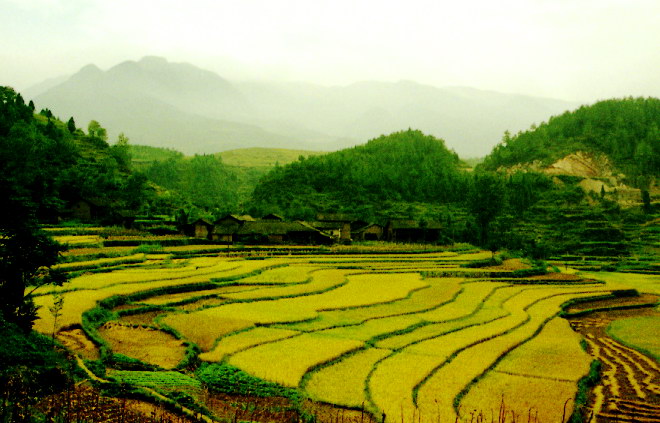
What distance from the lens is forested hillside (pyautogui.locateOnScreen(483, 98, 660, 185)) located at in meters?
121

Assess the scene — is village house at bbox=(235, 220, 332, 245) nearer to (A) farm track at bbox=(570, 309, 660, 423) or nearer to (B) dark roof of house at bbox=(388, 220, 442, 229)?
(B) dark roof of house at bbox=(388, 220, 442, 229)

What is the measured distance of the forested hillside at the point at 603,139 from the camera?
121m

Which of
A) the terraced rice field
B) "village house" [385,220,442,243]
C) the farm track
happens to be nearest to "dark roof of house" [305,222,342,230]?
"village house" [385,220,442,243]

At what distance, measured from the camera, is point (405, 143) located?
140 metres

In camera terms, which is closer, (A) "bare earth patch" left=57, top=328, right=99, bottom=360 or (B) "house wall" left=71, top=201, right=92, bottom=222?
(A) "bare earth patch" left=57, top=328, right=99, bottom=360

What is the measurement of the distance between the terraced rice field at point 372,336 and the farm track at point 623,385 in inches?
2.7

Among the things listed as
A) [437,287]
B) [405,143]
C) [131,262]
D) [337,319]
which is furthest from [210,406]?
[405,143]

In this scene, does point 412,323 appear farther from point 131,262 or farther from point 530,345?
point 131,262

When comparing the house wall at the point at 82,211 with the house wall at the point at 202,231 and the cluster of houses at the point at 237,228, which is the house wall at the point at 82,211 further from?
the house wall at the point at 202,231

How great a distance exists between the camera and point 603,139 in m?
132

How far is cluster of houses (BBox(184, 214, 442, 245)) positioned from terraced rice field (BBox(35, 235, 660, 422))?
20.2m

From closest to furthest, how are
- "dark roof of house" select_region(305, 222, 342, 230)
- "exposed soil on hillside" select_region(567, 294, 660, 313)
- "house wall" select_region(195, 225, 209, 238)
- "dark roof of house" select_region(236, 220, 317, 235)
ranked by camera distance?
"exposed soil on hillside" select_region(567, 294, 660, 313) → "dark roof of house" select_region(236, 220, 317, 235) → "house wall" select_region(195, 225, 209, 238) → "dark roof of house" select_region(305, 222, 342, 230)

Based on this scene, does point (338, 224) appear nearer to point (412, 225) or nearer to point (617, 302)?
point (412, 225)

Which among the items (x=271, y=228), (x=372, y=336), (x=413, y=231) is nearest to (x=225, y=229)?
(x=271, y=228)
